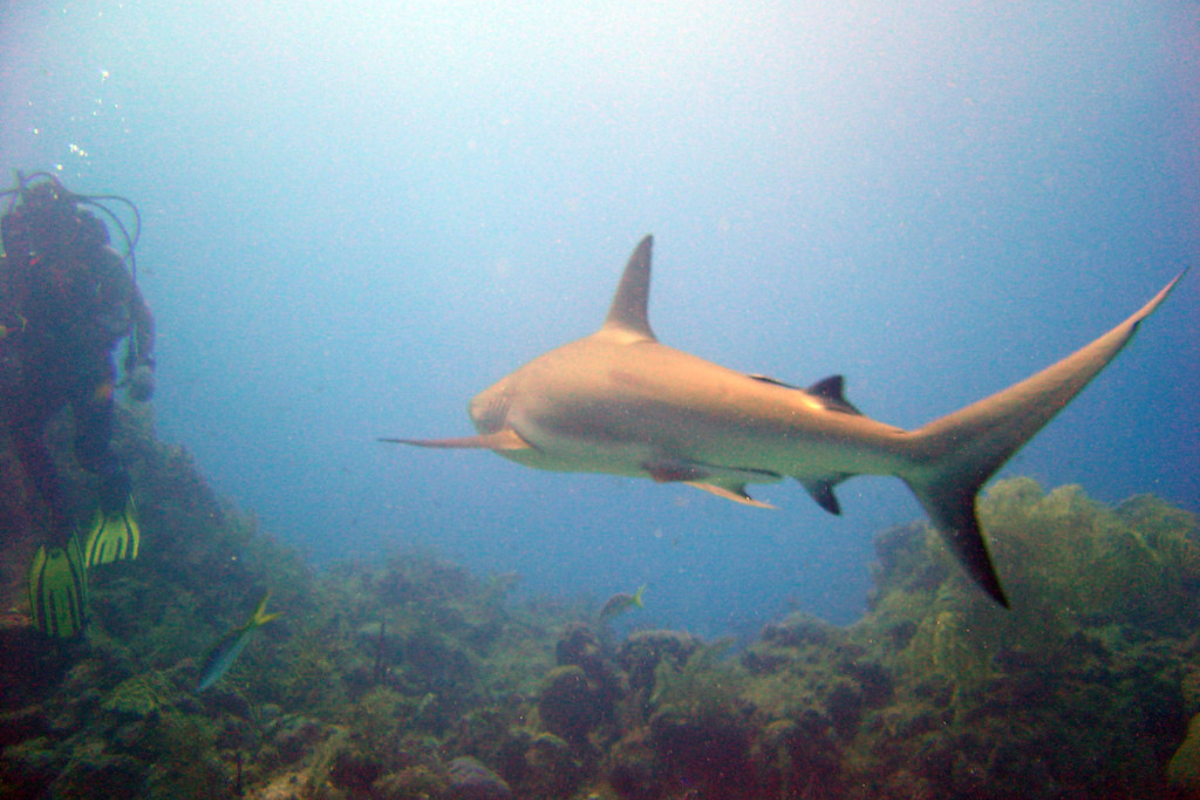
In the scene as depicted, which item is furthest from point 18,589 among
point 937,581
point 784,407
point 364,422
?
point 364,422

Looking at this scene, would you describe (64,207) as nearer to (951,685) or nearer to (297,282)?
(951,685)

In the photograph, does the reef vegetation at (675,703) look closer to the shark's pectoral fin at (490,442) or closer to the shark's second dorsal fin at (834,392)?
the shark's pectoral fin at (490,442)

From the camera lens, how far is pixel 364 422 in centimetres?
16075

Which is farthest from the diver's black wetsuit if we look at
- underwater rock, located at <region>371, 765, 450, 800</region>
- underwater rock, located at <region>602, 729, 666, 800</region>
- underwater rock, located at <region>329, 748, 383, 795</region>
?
underwater rock, located at <region>602, 729, 666, 800</region>

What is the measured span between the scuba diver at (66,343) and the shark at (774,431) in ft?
24.3

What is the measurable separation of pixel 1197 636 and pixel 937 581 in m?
3.56

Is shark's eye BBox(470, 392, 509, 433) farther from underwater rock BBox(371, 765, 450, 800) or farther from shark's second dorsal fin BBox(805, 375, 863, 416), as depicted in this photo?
underwater rock BBox(371, 765, 450, 800)

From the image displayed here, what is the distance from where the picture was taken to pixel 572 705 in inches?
256

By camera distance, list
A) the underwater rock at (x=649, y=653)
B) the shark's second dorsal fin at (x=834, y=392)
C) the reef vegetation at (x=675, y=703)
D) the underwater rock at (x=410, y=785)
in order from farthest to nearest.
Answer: the underwater rock at (x=649, y=653) → the reef vegetation at (x=675, y=703) → the underwater rock at (x=410, y=785) → the shark's second dorsal fin at (x=834, y=392)

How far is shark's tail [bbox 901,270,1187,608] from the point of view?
5.69 feet

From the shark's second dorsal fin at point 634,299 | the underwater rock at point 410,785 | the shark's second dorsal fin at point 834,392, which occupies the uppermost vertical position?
the shark's second dorsal fin at point 634,299

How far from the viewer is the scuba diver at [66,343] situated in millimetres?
6777

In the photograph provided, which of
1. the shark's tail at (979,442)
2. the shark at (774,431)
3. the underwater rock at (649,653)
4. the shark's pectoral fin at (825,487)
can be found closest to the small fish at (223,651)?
the shark at (774,431)

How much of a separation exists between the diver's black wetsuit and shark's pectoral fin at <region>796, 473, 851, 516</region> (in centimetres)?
953
